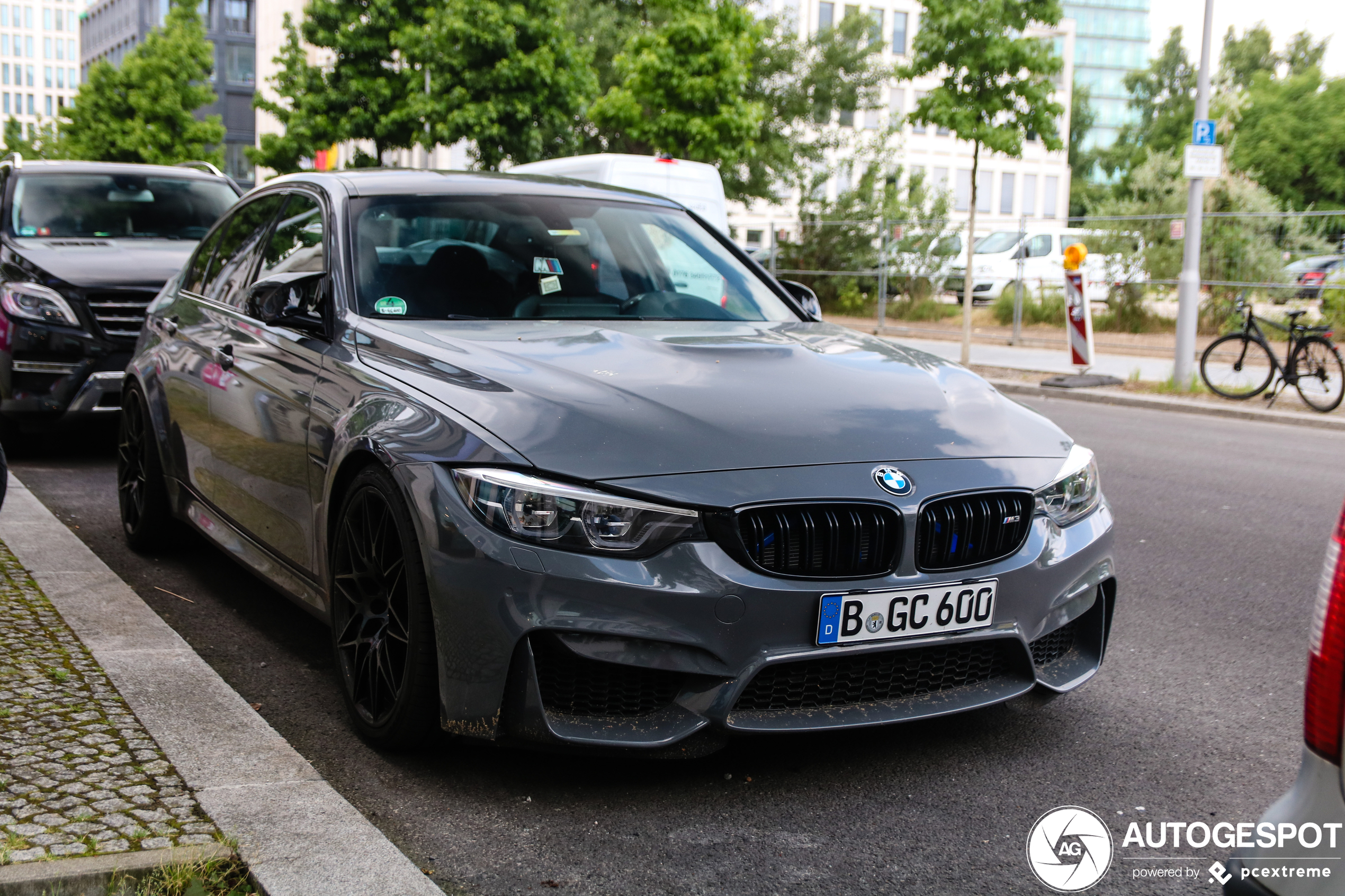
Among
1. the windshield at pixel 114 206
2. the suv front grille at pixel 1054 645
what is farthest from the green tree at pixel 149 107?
the suv front grille at pixel 1054 645

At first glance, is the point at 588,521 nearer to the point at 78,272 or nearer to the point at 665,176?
the point at 78,272

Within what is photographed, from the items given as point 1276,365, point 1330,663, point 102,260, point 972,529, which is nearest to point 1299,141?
point 1276,365

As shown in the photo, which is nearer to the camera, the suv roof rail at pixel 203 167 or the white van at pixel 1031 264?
the suv roof rail at pixel 203 167

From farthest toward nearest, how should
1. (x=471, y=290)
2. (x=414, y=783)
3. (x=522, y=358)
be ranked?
(x=471, y=290), (x=522, y=358), (x=414, y=783)

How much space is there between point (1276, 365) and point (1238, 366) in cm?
39

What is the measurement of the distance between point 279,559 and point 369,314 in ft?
2.69

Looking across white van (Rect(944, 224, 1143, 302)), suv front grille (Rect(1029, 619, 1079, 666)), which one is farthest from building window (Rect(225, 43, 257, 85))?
suv front grille (Rect(1029, 619, 1079, 666))

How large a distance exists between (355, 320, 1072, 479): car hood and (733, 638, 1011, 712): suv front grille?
18.4 inches

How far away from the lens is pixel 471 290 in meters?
4.30

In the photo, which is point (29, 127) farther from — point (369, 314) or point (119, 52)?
point (369, 314)

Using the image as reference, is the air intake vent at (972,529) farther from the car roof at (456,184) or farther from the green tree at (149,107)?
the green tree at (149,107)

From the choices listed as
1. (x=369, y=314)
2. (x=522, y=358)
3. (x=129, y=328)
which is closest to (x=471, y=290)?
(x=369, y=314)

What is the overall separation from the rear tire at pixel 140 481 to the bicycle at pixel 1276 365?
1064 centimetres

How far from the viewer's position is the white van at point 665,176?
46.9ft
